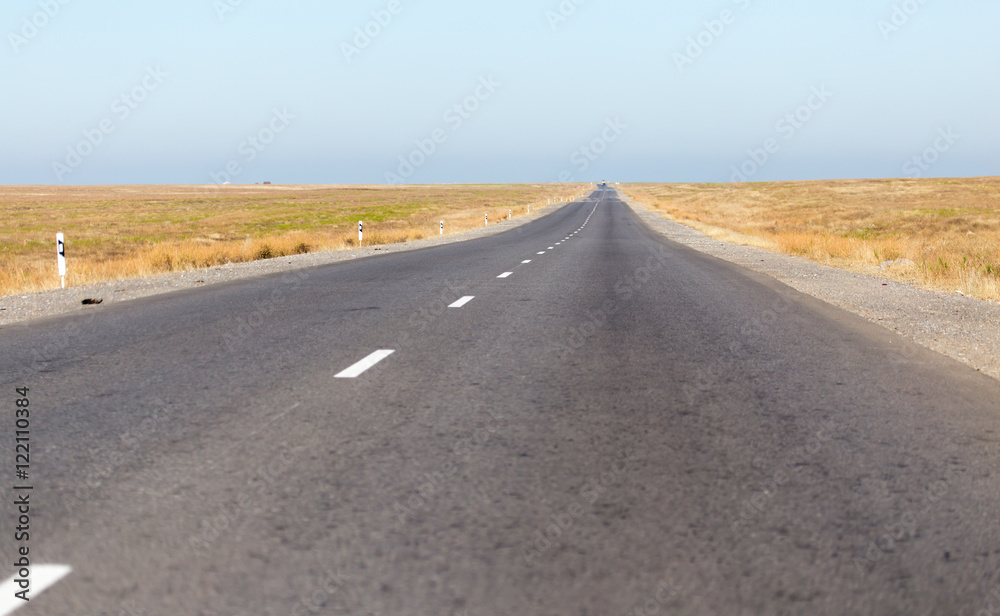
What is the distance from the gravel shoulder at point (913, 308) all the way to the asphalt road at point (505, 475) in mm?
664

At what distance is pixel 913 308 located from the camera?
40.8ft

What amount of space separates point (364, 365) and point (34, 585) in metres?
4.29

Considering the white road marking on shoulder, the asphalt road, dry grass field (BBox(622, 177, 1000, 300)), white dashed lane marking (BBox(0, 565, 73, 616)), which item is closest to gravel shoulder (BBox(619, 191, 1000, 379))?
the asphalt road

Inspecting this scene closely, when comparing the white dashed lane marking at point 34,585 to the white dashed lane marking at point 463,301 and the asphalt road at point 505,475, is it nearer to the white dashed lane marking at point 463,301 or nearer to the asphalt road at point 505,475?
the asphalt road at point 505,475

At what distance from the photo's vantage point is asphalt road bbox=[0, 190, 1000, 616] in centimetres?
304

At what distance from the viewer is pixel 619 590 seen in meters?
2.99

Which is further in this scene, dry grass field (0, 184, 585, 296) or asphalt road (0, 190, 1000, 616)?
dry grass field (0, 184, 585, 296)

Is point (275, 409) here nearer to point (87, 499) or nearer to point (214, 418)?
point (214, 418)

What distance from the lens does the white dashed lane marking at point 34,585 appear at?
112 inches

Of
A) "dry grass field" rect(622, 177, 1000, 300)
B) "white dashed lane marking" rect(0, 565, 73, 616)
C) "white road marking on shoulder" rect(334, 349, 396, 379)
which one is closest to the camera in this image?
"white dashed lane marking" rect(0, 565, 73, 616)

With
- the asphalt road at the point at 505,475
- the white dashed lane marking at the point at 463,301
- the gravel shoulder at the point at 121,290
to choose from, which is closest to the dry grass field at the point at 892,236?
the white dashed lane marking at the point at 463,301

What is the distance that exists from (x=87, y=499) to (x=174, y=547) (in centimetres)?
80

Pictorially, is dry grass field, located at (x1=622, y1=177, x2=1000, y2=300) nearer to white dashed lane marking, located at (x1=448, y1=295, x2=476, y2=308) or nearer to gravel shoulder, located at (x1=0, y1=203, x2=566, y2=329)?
white dashed lane marking, located at (x1=448, y1=295, x2=476, y2=308)

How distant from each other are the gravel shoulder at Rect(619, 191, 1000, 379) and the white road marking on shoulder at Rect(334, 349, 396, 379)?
5.20 metres
